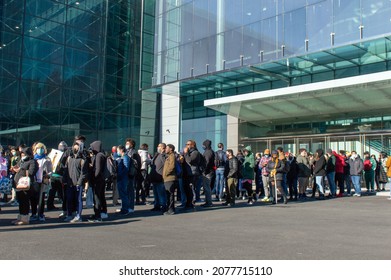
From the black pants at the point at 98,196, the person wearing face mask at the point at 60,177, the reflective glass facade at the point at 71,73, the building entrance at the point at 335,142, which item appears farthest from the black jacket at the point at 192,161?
the reflective glass facade at the point at 71,73

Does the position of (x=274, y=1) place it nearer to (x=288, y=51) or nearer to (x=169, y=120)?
(x=288, y=51)

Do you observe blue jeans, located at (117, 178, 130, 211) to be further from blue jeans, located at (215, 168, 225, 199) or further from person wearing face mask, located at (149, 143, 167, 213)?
blue jeans, located at (215, 168, 225, 199)

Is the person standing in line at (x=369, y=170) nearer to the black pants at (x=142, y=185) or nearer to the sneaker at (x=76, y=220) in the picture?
the black pants at (x=142, y=185)

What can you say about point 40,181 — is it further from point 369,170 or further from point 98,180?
point 369,170

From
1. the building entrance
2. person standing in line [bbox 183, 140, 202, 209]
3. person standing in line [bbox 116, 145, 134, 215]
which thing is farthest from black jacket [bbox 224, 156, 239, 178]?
the building entrance

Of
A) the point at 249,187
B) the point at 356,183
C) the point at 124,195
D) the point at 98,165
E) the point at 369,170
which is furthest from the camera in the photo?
the point at 369,170

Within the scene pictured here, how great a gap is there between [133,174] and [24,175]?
107 inches

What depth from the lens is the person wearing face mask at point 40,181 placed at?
8648 millimetres

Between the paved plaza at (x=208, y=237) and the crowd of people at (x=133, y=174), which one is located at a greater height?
the crowd of people at (x=133, y=174)

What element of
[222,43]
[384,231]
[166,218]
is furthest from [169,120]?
[384,231]

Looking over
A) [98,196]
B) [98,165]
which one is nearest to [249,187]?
[98,196]

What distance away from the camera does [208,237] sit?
671 centimetres

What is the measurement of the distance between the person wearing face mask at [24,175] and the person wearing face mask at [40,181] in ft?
0.80

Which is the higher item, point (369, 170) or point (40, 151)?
point (40, 151)
